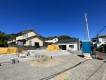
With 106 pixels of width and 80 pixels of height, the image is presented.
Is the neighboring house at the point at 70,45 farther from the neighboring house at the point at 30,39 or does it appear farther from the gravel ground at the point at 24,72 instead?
the gravel ground at the point at 24,72

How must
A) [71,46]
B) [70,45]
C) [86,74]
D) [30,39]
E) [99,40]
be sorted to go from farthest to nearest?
[99,40]
[70,45]
[71,46]
[30,39]
[86,74]

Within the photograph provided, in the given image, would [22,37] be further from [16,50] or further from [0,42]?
[16,50]

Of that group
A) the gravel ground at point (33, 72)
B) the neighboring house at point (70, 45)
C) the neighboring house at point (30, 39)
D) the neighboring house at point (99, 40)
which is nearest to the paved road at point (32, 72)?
the gravel ground at point (33, 72)

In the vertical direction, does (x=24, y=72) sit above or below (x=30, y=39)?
below

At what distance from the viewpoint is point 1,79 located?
Result: 1121cm

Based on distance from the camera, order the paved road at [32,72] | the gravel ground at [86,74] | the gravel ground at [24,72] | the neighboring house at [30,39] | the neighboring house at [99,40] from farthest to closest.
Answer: the neighboring house at [99,40] < the neighboring house at [30,39] < the gravel ground at [86,74] < the paved road at [32,72] < the gravel ground at [24,72]

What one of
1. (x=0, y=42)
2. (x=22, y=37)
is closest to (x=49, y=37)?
(x=22, y=37)

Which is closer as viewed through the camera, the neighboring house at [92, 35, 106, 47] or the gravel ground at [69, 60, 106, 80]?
the gravel ground at [69, 60, 106, 80]

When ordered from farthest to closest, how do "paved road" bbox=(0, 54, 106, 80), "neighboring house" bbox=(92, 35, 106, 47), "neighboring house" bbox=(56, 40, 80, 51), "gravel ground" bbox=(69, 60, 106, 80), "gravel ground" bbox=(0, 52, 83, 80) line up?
"neighboring house" bbox=(92, 35, 106, 47)
"neighboring house" bbox=(56, 40, 80, 51)
"gravel ground" bbox=(69, 60, 106, 80)
"paved road" bbox=(0, 54, 106, 80)
"gravel ground" bbox=(0, 52, 83, 80)

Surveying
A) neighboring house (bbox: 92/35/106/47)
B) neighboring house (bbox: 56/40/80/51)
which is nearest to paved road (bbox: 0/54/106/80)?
neighboring house (bbox: 56/40/80/51)

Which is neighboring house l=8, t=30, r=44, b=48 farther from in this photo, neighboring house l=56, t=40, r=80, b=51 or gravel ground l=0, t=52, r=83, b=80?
gravel ground l=0, t=52, r=83, b=80

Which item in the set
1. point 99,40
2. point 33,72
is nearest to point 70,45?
point 99,40

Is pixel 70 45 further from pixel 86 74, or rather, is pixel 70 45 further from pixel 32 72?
pixel 32 72

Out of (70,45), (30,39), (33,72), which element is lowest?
(33,72)
